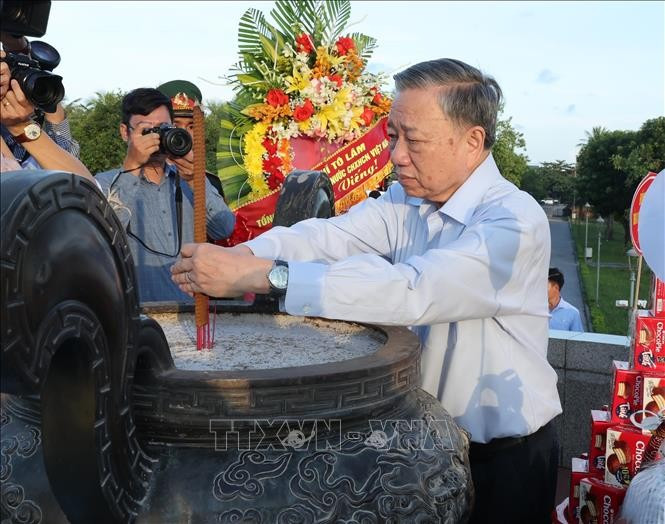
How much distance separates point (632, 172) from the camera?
30.7 m

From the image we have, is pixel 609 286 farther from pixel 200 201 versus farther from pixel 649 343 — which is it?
pixel 200 201

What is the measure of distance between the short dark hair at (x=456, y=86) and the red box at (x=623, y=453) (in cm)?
140

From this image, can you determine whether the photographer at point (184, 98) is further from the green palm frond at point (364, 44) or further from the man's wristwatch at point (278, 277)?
the man's wristwatch at point (278, 277)

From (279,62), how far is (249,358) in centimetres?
263

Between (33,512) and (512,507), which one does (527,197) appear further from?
(33,512)

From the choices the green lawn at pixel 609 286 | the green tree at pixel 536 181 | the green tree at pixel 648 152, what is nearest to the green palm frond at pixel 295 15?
the green lawn at pixel 609 286

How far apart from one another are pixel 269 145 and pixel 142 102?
0.85m

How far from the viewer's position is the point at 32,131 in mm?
2164

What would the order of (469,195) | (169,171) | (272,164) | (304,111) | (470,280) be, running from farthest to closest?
(272,164) → (304,111) → (169,171) → (469,195) → (470,280)

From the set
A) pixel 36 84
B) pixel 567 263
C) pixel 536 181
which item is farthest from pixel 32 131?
pixel 536 181

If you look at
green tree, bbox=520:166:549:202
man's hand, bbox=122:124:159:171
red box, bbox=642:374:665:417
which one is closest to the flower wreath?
man's hand, bbox=122:124:159:171

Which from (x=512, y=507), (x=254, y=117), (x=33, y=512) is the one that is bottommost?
(x=512, y=507)

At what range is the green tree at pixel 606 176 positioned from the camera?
34.5 m

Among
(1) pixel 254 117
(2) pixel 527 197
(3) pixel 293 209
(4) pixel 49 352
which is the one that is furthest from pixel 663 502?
(1) pixel 254 117
